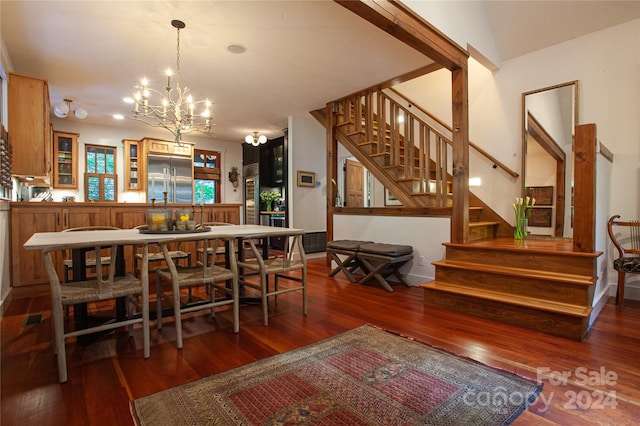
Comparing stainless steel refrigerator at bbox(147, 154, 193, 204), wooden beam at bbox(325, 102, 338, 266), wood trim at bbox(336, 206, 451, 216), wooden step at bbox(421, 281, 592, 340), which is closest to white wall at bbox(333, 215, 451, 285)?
wood trim at bbox(336, 206, 451, 216)

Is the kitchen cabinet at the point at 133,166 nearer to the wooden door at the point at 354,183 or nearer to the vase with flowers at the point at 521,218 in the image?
the wooden door at the point at 354,183

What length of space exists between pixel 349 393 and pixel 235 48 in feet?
11.1

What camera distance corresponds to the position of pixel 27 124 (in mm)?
3422

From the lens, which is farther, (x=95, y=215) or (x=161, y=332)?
(x=95, y=215)

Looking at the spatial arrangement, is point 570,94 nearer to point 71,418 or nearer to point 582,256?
point 582,256

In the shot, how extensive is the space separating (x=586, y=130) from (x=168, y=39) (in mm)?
3875

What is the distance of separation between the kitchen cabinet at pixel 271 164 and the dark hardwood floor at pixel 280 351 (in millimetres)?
4879

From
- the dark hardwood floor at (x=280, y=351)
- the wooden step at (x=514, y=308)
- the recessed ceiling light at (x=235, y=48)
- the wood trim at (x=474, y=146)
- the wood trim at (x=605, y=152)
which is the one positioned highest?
the recessed ceiling light at (x=235, y=48)

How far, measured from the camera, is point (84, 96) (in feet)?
16.1

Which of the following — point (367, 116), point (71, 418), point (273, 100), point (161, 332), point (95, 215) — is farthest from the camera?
point (273, 100)

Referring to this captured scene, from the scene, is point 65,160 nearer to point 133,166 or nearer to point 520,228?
point 133,166

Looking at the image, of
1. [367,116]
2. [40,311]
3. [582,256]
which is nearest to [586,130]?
[582,256]

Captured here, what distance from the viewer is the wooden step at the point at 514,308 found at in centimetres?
240

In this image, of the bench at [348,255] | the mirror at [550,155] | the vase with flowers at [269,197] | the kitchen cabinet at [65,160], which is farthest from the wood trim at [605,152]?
the kitchen cabinet at [65,160]
